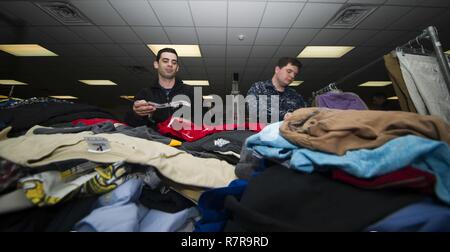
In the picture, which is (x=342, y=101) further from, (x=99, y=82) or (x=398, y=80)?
(x=99, y=82)

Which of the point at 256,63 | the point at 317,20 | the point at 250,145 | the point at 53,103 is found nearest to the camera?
the point at 250,145

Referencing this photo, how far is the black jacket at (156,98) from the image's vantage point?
1.24 meters

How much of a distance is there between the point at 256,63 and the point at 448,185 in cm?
534

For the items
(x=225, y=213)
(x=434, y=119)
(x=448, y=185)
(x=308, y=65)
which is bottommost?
(x=225, y=213)

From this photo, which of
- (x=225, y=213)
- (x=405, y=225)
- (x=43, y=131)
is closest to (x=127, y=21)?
(x=43, y=131)

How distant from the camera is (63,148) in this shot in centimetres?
59

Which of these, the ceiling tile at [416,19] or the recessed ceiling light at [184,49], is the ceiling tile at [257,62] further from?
the ceiling tile at [416,19]

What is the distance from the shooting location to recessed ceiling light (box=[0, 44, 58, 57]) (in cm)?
440

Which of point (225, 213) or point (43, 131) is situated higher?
point (43, 131)

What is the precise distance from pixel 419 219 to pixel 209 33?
156 inches

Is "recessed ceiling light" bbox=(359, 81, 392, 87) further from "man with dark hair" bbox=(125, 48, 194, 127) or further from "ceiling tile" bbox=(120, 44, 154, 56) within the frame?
"man with dark hair" bbox=(125, 48, 194, 127)

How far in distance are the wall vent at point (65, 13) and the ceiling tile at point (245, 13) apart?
2.32m

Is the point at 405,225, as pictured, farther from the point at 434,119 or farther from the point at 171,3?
the point at 171,3

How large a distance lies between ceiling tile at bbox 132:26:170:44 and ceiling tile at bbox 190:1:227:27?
2.53ft
